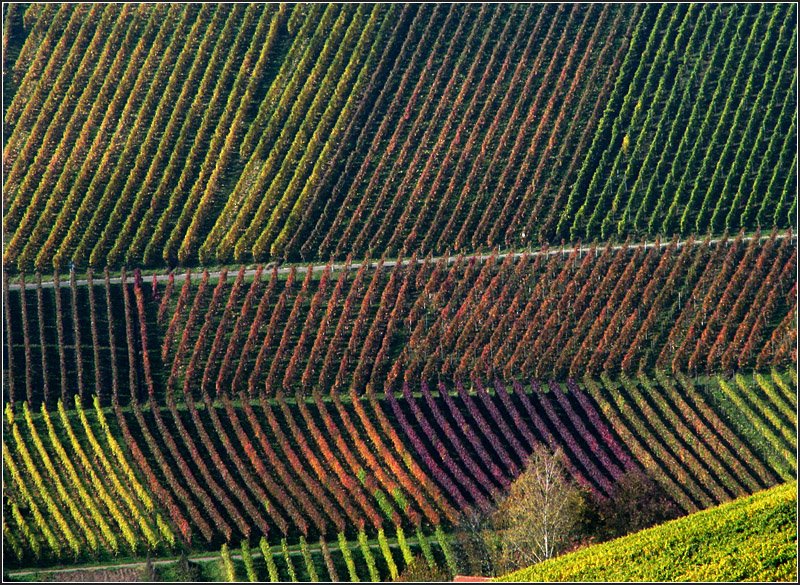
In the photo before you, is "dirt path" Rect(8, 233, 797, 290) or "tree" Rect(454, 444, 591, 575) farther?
"dirt path" Rect(8, 233, 797, 290)

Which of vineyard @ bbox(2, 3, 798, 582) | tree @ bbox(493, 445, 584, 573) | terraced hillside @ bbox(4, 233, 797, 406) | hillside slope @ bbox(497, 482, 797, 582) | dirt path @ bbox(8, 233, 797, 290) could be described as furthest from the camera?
dirt path @ bbox(8, 233, 797, 290)

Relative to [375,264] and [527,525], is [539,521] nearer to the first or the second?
[527,525]

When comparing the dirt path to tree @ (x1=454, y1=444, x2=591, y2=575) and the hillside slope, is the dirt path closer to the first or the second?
tree @ (x1=454, y1=444, x2=591, y2=575)

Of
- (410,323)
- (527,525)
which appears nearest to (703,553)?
(527,525)

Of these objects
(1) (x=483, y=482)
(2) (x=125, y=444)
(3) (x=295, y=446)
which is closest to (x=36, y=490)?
(2) (x=125, y=444)

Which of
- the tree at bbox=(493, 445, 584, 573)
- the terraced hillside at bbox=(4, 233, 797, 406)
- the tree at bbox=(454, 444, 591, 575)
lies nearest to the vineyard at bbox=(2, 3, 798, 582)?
the terraced hillside at bbox=(4, 233, 797, 406)

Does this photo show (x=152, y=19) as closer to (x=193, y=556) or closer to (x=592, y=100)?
(x=592, y=100)
